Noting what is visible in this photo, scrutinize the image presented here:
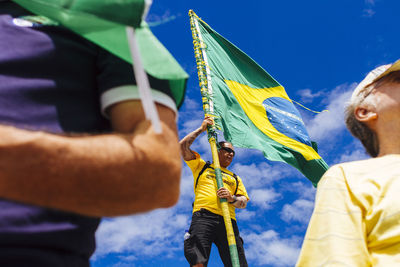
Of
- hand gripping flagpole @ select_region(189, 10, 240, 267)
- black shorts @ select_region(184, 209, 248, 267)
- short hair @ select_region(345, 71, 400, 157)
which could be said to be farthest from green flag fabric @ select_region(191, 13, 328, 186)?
short hair @ select_region(345, 71, 400, 157)

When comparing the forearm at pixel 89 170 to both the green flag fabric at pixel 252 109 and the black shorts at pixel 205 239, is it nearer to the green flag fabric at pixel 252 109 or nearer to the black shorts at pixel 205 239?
the green flag fabric at pixel 252 109

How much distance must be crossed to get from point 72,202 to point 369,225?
4.06 ft

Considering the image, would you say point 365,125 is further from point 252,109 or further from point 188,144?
point 252,109

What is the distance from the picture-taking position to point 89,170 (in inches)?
26.8

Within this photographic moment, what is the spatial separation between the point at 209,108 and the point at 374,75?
3.49 metres

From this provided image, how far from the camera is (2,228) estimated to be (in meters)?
0.70

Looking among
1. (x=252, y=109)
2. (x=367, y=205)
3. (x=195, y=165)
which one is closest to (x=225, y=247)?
(x=195, y=165)

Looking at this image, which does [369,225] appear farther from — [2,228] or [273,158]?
[273,158]

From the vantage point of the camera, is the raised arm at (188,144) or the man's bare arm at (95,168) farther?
the raised arm at (188,144)

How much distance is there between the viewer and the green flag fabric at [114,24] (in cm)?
79

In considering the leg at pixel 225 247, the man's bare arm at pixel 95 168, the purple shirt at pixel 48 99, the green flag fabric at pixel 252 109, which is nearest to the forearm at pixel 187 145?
the green flag fabric at pixel 252 109

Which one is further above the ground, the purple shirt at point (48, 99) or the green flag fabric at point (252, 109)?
the green flag fabric at point (252, 109)

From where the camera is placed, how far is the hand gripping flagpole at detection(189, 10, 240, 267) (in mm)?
4680

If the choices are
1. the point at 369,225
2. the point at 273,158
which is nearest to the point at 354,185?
the point at 369,225
